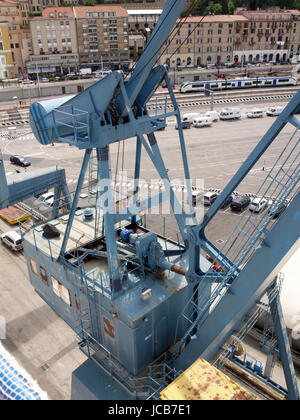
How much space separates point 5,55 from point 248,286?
101m

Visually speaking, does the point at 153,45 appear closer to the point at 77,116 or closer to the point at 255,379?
the point at 77,116

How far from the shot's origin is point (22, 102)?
75.5m

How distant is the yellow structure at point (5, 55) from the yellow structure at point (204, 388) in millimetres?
100699

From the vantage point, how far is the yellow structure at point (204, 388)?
854 cm

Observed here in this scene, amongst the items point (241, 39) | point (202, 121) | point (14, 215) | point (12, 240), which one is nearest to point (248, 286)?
point (12, 240)

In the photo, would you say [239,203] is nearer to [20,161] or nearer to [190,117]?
[20,161]

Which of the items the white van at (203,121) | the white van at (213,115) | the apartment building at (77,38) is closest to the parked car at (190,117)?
the white van at (203,121)

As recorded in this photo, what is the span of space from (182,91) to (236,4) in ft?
214

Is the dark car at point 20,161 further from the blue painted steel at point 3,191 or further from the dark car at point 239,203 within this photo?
the blue painted steel at point 3,191

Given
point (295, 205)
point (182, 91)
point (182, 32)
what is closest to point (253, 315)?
point (295, 205)

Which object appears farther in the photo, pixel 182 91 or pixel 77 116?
pixel 182 91

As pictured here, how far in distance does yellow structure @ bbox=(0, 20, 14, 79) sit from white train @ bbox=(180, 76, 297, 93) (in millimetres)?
47280

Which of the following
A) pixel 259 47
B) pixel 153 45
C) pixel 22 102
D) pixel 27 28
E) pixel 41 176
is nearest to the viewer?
pixel 153 45

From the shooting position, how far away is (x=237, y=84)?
82.2 meters
